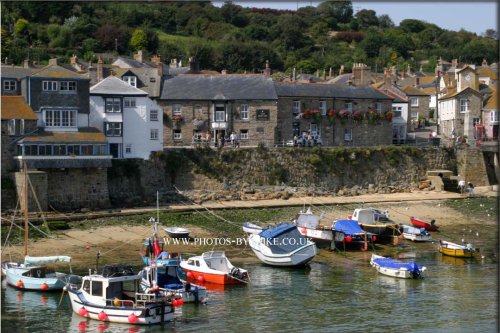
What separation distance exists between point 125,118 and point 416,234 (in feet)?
55.6

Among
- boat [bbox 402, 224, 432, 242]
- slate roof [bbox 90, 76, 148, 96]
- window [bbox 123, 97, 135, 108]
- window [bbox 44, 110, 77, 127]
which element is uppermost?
slate roof [bbox 90, 76, 148, 96]

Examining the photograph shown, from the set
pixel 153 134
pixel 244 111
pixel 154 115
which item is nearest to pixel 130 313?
pixel 153 134

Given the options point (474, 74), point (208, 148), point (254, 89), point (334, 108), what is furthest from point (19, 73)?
point (474, 74)

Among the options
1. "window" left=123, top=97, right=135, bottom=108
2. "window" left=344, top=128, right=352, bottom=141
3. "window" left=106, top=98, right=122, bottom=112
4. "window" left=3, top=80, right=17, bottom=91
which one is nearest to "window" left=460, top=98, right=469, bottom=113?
"window" left=344, top=128, right=352, bottom=141

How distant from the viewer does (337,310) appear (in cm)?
3086

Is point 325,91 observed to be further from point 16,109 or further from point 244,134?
point 16,109

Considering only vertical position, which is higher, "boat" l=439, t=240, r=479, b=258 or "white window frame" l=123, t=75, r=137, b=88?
"white window frame" l=123, t=75, r=137, b=88

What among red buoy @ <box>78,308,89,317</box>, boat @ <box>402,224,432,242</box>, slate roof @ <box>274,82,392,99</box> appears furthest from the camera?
slate roof @ <box>274,82,392,99</box>

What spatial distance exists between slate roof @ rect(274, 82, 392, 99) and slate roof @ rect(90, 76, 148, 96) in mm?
10145

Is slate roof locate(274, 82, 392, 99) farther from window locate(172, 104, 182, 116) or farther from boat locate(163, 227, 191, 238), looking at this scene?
boat locate(163, 227, 191, 238)

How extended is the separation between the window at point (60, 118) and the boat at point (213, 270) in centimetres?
1518

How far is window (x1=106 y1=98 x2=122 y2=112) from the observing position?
→ 5041cm

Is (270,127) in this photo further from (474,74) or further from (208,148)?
(474,74)

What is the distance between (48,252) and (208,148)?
16.7 metres
